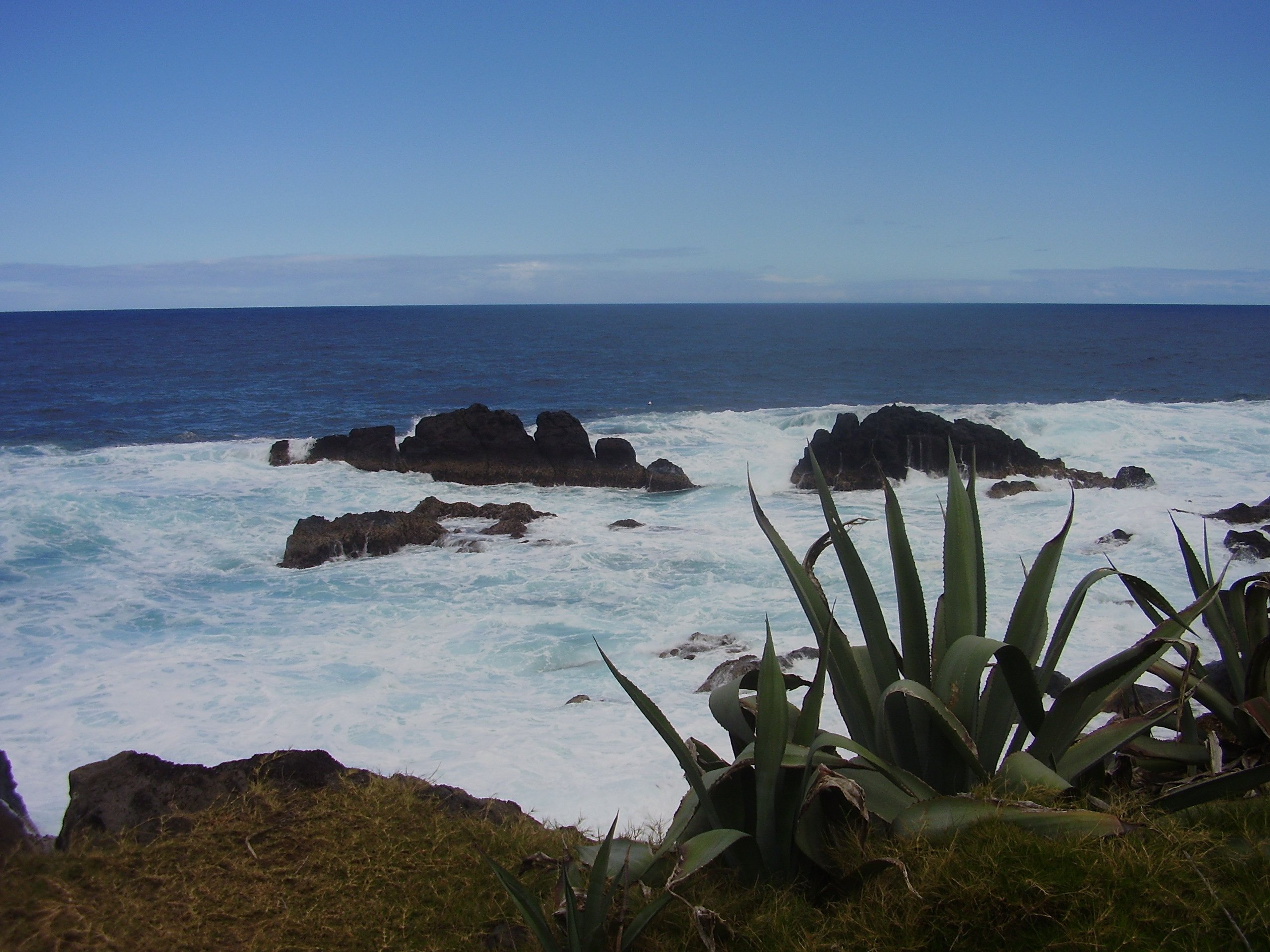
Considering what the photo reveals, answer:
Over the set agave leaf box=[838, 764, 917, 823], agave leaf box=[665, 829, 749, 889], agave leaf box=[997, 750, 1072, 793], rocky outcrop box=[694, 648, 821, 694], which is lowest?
rocky outcrop box=[694, 648, 821, 694]

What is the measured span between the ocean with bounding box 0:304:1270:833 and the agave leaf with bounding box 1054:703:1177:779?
10.9ft

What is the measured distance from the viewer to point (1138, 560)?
13695 mm

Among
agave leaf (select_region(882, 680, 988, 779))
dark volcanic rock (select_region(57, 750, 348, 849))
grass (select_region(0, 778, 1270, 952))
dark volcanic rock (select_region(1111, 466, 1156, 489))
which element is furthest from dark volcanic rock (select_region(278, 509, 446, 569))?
dark volcanic rock (select_region(1111, 466, 1156, 489))

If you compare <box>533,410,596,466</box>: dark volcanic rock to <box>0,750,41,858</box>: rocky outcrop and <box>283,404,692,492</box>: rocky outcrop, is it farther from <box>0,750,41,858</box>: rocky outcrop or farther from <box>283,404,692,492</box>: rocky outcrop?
<box>0,750,41,858</box>: rocky outcrop

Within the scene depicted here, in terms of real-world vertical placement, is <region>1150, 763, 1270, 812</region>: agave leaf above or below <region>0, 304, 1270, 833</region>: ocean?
above

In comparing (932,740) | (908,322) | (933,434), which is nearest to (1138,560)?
(933,434)

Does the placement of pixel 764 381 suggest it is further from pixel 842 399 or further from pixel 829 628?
pixel 829 628

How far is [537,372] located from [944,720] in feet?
176

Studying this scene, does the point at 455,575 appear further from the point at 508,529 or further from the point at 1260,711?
the point at 1260,711

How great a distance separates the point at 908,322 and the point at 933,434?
11144 centimetres

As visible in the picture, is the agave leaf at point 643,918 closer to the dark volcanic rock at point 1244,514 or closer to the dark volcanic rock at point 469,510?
the dark volcanic rock at point 469,510

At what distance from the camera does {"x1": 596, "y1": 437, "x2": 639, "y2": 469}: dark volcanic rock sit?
2339 centimetres

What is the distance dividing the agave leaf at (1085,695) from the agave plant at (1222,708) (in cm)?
15

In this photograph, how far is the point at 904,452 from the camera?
77.9ft
